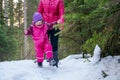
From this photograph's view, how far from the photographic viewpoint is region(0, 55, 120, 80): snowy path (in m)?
6.74

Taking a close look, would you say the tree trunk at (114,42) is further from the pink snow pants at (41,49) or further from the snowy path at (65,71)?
the pink snow pants at (41,49)

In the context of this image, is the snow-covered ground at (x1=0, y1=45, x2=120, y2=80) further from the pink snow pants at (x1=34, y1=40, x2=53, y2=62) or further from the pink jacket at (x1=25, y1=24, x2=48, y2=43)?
the pink jacket at (x1=25, y1=24, x2=48, y2=43)

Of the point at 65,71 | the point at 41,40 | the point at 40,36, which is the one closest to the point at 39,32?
the point at 40,36

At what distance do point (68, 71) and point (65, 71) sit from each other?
0.08m

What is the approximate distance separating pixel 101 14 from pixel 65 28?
1.07 meters

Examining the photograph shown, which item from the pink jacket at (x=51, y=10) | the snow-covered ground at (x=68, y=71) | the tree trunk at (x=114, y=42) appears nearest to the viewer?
the tree trunk at (x=114, y=42)

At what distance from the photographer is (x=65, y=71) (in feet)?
27.1

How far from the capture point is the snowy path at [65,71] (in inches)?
265

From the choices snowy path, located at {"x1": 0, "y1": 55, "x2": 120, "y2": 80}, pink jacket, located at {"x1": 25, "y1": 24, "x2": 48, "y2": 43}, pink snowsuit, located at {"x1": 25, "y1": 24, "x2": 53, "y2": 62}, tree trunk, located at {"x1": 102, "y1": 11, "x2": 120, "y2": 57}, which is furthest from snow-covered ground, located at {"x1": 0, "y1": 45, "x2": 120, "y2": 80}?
pink jacket, located at {"x1": 25, "y1": 24, "x2": 48, "y2": 43}

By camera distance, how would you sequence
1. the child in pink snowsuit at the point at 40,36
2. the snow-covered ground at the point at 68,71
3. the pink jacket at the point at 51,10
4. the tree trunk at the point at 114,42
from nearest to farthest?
the tree trunk at the point at 114,42 → the snow-covered ground at the point at 68,71 → the child in pink snowsuit at the point at 40,36 → the pink jacket at the point at 51,10

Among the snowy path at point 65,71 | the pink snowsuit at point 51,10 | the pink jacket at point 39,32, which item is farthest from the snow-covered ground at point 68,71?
the pink snowsuit at point 51,10

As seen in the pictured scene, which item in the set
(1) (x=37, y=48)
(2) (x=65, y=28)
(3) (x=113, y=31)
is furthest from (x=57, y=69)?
(3) (x=113, y=31)

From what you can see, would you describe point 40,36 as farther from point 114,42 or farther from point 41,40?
point 114,42

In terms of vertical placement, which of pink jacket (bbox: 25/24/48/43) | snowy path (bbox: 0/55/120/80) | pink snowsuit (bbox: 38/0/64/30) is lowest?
snowy path (bbox: 0/55/120/80)
